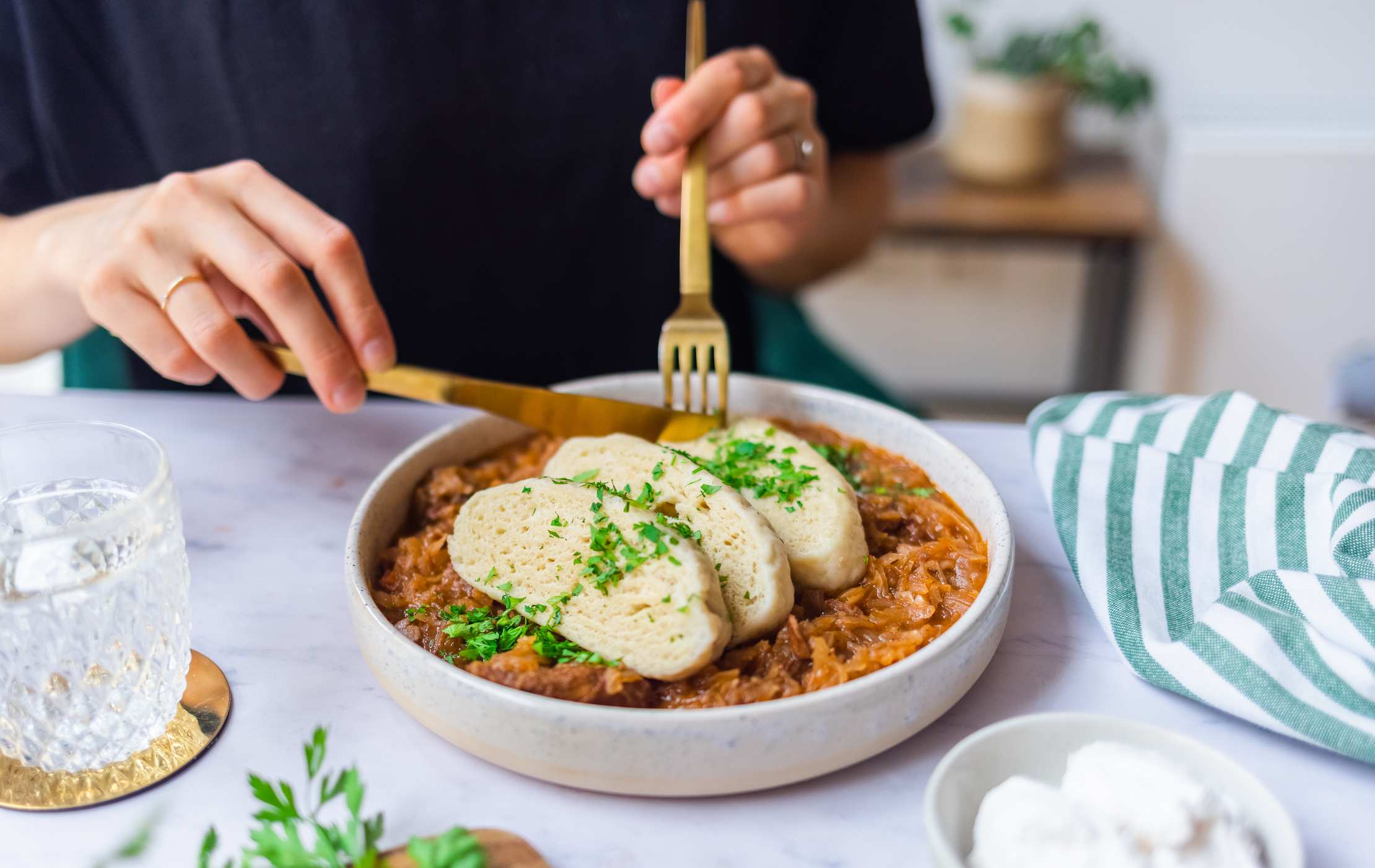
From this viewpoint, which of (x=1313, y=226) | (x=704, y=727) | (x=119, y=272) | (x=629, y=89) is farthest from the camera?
(x=1313, y=226)

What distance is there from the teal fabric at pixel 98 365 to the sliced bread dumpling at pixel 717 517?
1.81 m

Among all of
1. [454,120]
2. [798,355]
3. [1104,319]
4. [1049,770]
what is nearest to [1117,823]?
[1049,770]

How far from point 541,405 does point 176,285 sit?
1.96 feet

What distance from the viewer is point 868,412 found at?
6.44 ft

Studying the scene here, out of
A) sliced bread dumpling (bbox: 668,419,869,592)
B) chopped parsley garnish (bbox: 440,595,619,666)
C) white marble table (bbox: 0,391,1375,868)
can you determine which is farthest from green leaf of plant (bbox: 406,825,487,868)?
sliced bread dumpling (bbox: 668,419,869,592)

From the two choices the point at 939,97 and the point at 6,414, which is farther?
the point at 939,97

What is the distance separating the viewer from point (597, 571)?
1416 mm

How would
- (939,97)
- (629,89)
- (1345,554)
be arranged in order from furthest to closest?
(939,97)
(629,89)
(1345,554)

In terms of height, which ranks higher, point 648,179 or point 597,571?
point 648,179

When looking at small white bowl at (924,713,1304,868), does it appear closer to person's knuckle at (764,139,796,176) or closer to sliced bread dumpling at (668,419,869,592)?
sliced bread dumpling at (668,419,869,592)

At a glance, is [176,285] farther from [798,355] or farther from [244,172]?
[798,355]

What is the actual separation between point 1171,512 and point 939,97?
4.31m

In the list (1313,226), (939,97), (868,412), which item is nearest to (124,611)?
(868,412)

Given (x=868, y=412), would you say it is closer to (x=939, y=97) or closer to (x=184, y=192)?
(x=184, y=192)
